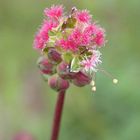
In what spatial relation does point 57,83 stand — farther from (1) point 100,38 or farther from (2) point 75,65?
(1) point 100,38

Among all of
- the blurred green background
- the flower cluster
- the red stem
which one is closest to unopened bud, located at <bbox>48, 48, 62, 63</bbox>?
the flower cluster

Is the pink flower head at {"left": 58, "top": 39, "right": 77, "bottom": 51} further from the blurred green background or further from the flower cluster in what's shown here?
the blurred green background

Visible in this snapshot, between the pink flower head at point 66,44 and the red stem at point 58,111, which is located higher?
the pink flower head at point 66,44

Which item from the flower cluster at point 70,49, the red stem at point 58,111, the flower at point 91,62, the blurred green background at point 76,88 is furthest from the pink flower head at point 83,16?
the blurred green background at point 76,88

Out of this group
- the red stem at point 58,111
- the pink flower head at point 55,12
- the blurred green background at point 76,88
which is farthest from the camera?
the blurred green background at point 76,88

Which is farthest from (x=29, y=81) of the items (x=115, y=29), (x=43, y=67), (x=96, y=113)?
(x=43, y=67)

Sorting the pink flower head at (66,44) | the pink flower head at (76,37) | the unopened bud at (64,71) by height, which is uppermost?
the pink flower head at (76,37)

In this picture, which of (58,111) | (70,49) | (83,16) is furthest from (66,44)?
(58,111)

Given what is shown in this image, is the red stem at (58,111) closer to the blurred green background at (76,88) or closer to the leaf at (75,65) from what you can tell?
the leaf at (75,65)
